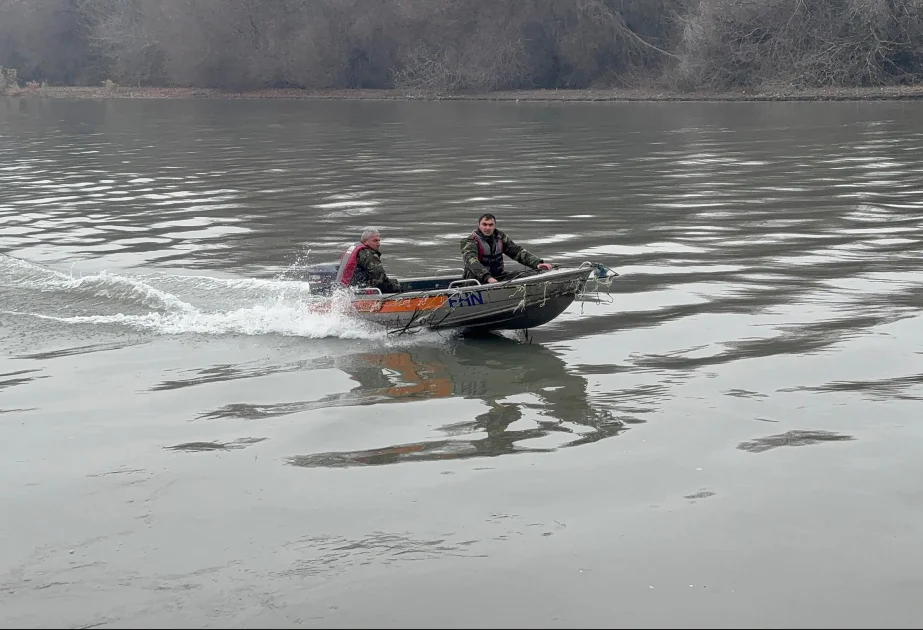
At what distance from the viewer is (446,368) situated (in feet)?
42.2

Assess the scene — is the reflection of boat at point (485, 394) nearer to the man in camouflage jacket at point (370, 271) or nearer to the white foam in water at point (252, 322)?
the white foam in water at point (252, 322)

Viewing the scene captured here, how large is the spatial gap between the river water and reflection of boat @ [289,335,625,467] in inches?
1.9

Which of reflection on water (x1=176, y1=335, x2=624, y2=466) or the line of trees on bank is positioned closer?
reflection on water (x1=176, y1=335, x2=624, y2=466)

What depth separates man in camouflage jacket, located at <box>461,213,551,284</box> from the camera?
46.2 feet

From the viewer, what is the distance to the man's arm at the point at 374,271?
14461mm

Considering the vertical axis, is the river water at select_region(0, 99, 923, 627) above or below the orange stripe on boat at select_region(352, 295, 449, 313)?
below

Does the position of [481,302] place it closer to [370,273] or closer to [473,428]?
[370,273]

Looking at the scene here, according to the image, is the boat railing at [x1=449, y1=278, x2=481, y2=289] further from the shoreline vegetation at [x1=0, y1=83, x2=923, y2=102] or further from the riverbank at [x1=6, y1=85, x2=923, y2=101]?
the shoreline vegetation at [x1=0, y1=83, x2=923, y2=102]

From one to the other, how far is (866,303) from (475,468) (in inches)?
284

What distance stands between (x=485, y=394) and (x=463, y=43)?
192ft

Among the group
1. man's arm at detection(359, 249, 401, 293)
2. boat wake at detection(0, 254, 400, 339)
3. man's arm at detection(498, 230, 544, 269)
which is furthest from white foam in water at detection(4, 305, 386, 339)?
man's arm at detection(498, 230, 544, 269)

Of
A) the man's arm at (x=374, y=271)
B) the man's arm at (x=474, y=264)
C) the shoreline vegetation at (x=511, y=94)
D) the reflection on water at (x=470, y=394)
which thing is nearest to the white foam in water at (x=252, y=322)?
the man's arm at (x=374, y=271)

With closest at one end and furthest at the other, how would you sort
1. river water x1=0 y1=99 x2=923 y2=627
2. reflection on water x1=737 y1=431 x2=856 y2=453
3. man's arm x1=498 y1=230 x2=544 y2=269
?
river water x1=0 y1=99 x2=923 y2=627 → reflection on water x1=737 y1=431 x2=856 y2=453 → man's arm x1=498 y1=230 x2=544 y2=269

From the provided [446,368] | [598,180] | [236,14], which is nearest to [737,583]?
[446,368]
